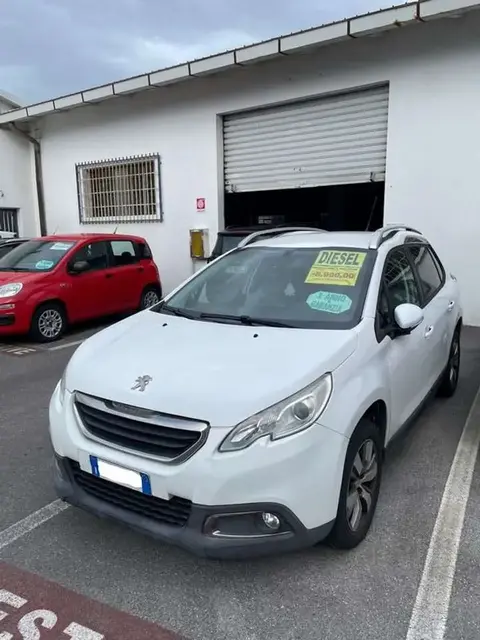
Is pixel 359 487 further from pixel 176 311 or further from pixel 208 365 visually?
pixel 176 311

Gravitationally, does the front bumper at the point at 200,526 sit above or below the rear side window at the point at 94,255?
below

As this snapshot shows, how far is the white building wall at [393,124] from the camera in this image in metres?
7.49

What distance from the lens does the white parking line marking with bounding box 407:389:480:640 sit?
2.08m

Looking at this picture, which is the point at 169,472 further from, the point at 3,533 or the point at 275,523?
the point at 3,533

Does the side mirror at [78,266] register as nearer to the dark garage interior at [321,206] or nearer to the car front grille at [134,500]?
the dark garage interior at [321,206]

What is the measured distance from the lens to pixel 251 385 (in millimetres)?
2234

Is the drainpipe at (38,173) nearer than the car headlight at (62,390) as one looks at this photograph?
No

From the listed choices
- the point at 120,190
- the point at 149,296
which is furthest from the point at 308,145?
the point at 120,190

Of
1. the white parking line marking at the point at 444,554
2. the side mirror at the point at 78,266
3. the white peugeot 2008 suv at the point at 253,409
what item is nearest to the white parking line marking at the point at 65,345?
the side mirror at the point at 78,266

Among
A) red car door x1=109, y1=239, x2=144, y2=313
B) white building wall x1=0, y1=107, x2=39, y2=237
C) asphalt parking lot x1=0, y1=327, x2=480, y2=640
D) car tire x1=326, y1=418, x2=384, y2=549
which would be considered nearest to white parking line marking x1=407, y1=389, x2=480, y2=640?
asphalt parking lot x1=0, y1=327, x2=480, y2=640

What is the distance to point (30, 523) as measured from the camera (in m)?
2.84

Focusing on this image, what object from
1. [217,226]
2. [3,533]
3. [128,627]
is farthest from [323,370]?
[217,226]

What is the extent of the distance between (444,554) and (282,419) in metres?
1.20

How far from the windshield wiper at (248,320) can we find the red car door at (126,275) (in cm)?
557
